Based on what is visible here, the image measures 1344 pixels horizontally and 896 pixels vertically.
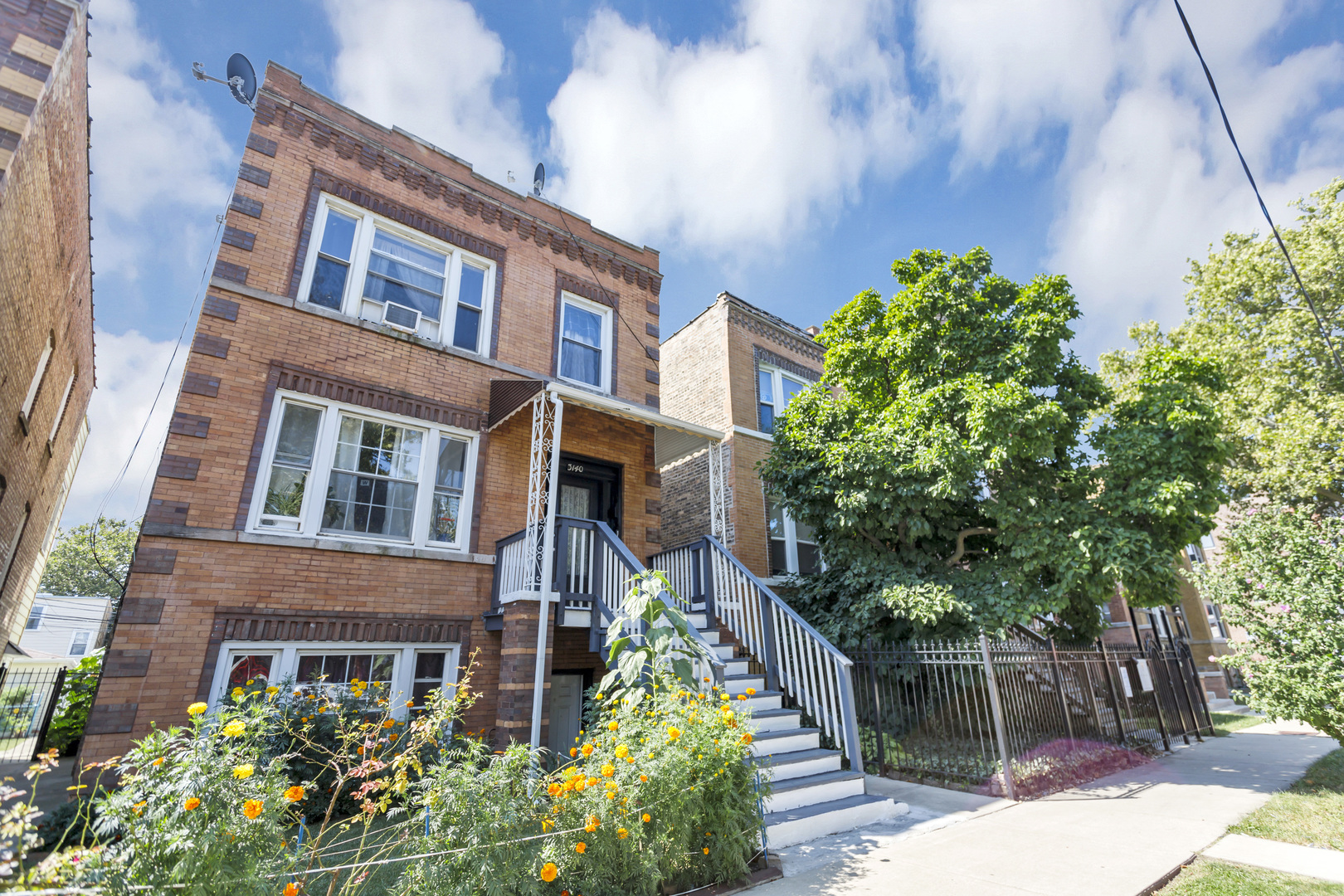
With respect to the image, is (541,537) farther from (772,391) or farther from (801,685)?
(772,391)

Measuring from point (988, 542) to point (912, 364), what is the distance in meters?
3.40

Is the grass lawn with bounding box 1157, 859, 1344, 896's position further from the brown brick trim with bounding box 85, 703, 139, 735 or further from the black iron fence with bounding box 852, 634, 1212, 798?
the brown brick trim with bounding box 85, 703, 139, 735

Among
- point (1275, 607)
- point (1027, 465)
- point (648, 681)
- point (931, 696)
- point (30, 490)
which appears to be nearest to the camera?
point (648, 681)

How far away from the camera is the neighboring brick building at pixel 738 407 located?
1328 cm

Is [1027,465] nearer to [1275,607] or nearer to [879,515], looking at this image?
[879,515]

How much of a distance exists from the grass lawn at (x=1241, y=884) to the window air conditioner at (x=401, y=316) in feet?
33.0

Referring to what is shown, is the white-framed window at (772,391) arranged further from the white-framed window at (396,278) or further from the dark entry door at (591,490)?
the white-framed window at (396,278)

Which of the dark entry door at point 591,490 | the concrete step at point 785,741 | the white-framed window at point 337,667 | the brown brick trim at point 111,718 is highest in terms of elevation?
the dark entry door at point 591,490

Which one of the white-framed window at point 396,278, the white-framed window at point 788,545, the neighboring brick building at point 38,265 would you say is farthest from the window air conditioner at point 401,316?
the white-framed window at point 788,545

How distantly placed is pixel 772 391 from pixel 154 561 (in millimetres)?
12102

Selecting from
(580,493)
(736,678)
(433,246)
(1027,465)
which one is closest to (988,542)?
(1027,465)

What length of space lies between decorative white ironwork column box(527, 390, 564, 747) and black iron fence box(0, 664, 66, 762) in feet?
34.2

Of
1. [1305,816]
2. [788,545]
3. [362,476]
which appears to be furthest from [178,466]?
[1305,816]

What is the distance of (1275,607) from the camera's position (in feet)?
25.0
